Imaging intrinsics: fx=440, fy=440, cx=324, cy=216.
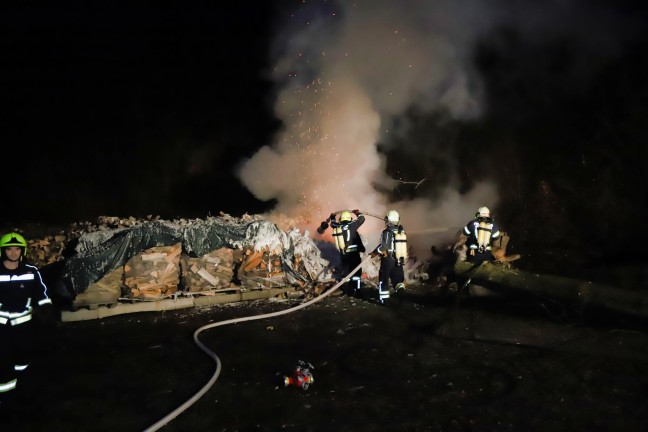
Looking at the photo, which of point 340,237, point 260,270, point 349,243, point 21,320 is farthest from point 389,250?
point 21,320

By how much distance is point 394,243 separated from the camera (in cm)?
866

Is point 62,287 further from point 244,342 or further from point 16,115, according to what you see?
point 16,115

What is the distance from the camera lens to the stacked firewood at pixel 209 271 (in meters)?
8.98

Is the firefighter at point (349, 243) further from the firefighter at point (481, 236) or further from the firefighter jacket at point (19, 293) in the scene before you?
the firefighter jacket at point (19, 293)

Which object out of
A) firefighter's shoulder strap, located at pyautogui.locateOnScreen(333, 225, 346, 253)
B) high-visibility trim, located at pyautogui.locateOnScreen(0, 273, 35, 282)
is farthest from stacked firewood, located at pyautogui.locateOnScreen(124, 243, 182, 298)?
high-visibility trim, located at pyautogui.locateOnScreen(0, 273, 35, 282)

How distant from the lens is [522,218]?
12.5 m

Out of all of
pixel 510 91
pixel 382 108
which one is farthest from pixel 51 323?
pixel 510 91

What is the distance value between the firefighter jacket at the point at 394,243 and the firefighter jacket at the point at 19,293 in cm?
573

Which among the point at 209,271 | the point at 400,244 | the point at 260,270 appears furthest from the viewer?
the point at 260,270

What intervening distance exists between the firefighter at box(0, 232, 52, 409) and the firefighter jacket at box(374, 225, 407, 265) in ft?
18.8

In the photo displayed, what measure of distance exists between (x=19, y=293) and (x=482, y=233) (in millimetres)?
7613

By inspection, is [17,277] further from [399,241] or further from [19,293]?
[399,241]

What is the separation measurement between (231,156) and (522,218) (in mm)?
24006

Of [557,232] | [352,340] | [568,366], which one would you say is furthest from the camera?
[557,232]
